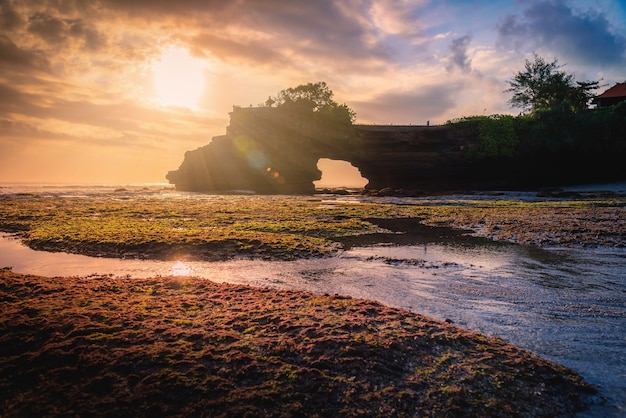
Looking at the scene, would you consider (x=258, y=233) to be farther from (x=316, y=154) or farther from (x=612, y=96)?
(x=612, y=96)

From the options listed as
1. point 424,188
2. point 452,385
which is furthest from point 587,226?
point 424,188

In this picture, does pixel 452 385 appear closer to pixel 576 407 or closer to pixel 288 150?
pixel 576 407

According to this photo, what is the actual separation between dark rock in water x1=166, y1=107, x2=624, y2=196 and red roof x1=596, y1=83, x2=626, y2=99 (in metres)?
20.5

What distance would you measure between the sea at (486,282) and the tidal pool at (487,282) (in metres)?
0.02

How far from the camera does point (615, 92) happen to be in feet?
203

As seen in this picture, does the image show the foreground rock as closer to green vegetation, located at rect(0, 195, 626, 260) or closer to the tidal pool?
the tidal pool

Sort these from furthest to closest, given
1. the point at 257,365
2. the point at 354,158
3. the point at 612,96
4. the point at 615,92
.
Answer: the point at 615,92, the point at 612,96, the point at 354,158, the point at 257,365

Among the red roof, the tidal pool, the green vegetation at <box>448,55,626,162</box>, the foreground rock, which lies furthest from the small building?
the foreground rock

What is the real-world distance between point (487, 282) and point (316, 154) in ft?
190

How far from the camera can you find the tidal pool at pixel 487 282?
15.0ft

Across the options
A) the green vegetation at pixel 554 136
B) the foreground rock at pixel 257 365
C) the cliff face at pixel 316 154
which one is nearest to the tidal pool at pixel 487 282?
the foreground rock at pixel 257 365

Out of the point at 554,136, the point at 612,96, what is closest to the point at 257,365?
the point at 554,136

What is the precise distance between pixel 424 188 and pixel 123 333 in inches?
2206

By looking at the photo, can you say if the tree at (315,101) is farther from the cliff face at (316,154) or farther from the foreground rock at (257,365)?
the foreground rock at (257,365)
